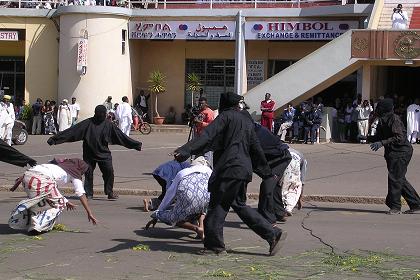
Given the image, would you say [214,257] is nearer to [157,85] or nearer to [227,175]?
[227,175]

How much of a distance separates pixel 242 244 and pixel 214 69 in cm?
2553

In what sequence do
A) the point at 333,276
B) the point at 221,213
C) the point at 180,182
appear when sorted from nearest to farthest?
the point at 333,276, the point at 221,213, the point at 180,182

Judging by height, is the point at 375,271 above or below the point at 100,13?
below

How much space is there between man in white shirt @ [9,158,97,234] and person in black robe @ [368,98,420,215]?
4604mm

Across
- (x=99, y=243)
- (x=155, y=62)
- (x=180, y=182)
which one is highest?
(x=155, y=62)

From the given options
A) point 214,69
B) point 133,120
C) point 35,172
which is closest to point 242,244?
point 35,172

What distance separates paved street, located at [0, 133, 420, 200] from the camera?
15.6 m

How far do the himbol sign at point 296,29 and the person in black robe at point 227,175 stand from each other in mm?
22578

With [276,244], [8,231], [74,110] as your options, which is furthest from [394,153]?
[74,110]

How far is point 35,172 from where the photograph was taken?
9797 mm

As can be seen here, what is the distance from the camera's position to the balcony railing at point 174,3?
32031 mm

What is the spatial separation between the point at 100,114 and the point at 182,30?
19.3m

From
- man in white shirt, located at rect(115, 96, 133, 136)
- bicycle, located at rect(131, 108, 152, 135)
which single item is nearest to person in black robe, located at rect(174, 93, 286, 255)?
man in white shirt, located at rect(115, 96, 133, 136)

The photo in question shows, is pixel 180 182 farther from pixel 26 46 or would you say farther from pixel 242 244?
pixel 26 46
